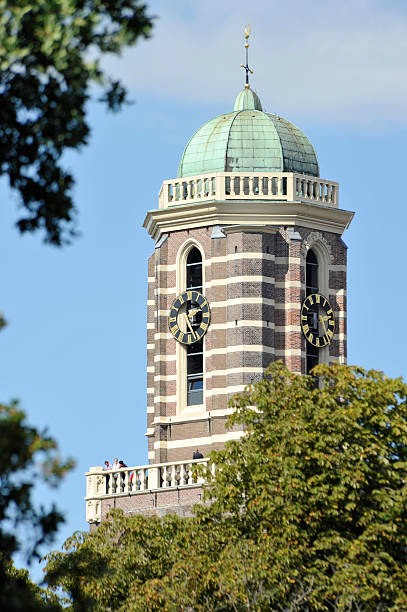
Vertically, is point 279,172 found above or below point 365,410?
above

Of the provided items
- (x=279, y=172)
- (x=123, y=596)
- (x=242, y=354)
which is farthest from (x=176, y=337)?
(x=123, y=596)

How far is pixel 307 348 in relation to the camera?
2662 inches

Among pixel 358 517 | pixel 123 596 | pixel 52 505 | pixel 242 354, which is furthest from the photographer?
pixel 242 354

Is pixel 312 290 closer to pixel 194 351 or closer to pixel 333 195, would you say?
pixel 333 195

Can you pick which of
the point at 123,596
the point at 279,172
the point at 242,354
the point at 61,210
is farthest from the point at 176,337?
the point at 61,210

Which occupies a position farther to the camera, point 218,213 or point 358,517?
point 218,213

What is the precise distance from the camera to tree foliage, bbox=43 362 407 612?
148ft

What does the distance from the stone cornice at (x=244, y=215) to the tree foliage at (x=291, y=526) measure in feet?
56.7

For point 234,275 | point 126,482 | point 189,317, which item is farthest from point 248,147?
point 126,482

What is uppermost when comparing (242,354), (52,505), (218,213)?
(218,213)

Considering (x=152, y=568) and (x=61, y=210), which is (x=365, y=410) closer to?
(x=152, y=568)

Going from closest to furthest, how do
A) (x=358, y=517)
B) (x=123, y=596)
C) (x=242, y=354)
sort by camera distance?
(x=358, y=517) < (x=123, y=596) < (x=242, y=354)

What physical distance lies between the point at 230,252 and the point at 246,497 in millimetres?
19364

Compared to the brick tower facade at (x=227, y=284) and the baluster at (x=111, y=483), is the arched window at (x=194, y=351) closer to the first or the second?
the brick tower facade at (x=227, y=284)
